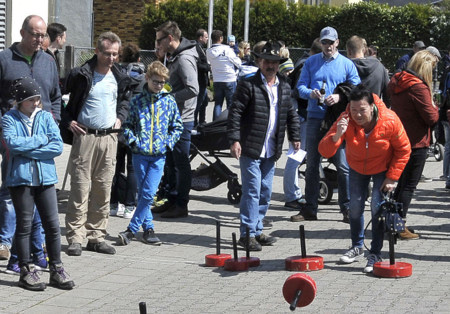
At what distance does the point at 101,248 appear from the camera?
9188 mm

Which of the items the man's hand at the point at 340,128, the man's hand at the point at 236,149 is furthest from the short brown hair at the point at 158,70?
the man's hand at the point at 340,128

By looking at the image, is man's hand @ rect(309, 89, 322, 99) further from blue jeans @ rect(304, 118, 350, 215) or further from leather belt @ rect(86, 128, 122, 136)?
leather belt @ rect(86, 128, 122, 136)

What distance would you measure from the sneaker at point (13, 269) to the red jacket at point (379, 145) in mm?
2763

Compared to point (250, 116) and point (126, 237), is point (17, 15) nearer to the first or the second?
point (126, 237)

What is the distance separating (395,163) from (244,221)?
172cm

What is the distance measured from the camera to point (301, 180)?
1414cm

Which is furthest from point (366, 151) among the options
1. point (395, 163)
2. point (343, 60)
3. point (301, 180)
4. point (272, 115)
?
point (301, 180)

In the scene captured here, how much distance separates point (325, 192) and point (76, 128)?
4.14 m

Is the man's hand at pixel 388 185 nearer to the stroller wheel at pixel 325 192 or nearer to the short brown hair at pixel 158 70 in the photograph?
the short brown hair at pixel 158 70

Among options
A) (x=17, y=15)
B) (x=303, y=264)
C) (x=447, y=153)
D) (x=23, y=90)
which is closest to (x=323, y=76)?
(x=303, y=264)

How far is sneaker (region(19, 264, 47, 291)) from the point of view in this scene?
771cm

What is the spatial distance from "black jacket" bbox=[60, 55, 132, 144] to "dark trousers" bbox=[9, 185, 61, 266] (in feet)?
5.06

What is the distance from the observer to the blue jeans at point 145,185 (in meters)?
9.57

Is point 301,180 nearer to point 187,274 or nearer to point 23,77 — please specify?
point 187,274
